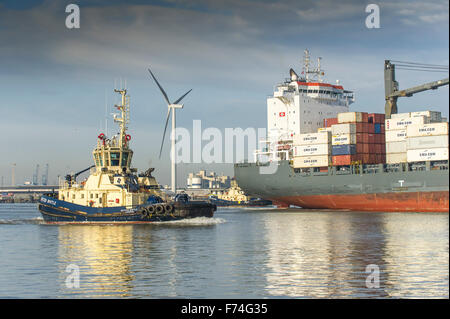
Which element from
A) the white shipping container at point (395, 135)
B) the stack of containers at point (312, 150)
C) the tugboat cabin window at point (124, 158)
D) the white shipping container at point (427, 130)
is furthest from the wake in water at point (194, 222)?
the white shipping container at point (395, 135)

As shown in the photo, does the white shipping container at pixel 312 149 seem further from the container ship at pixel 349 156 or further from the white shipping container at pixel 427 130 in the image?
the white shipping container at pixel 427 130

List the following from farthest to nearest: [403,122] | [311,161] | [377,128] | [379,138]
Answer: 1. [311,161]
2. [377,128]
3. [379,138]
4. [403,122]

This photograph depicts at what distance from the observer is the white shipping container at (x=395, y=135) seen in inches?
2775

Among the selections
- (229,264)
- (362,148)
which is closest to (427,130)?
(362,148)

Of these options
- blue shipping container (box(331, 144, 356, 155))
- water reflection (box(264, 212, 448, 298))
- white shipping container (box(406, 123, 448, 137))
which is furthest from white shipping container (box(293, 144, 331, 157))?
water reflection (box(264, 212, 448, 298))

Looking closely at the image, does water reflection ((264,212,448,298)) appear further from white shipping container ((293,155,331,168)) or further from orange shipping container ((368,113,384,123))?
orange shipping container ((368,113,384,123))

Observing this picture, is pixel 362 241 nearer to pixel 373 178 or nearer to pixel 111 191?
pixel 111 191

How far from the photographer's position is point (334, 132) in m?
76.6

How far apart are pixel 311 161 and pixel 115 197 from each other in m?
35.9

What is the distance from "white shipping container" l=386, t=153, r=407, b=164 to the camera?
69.8 metres

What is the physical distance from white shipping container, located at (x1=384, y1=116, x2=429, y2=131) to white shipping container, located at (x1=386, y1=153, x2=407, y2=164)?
3505mm

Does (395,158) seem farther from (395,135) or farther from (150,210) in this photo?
(150,210)

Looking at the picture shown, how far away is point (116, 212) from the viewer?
49.2 m

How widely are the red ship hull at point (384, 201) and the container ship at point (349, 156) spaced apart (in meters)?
0.11
